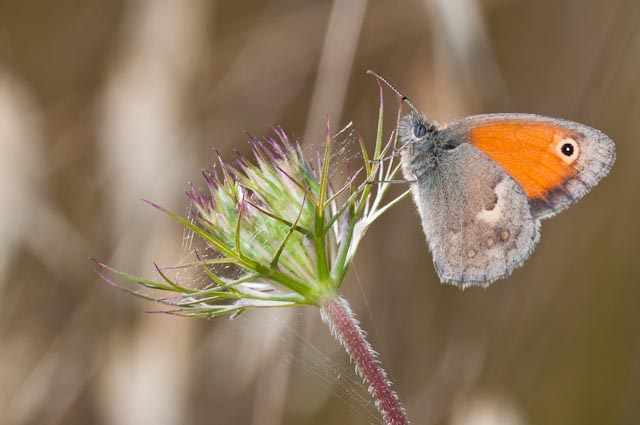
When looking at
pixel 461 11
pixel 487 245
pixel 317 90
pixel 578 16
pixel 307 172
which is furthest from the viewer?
pixel 578 16

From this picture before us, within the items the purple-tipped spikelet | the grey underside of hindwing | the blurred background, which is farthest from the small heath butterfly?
the blurred background

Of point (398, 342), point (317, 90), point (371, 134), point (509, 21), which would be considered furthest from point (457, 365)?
point (509, 21)

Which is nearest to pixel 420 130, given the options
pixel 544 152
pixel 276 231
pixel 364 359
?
pixel 544 152

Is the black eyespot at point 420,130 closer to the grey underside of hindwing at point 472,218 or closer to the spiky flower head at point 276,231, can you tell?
the grey underside of hindwing at point 472,218

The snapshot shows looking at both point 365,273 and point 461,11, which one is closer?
point 461,11

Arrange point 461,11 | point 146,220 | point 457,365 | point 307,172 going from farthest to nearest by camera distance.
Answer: point 457,365 → point 146,220 → point 461,11 → point 307,172

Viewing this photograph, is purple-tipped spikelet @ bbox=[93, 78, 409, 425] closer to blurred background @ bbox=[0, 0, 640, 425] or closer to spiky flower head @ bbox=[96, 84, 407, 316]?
spiky flower head @ bbox=[96, 84, 407, 316]

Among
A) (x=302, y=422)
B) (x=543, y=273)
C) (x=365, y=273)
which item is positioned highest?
(x=543, y=273)

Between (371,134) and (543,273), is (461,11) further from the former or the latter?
(543,273)
